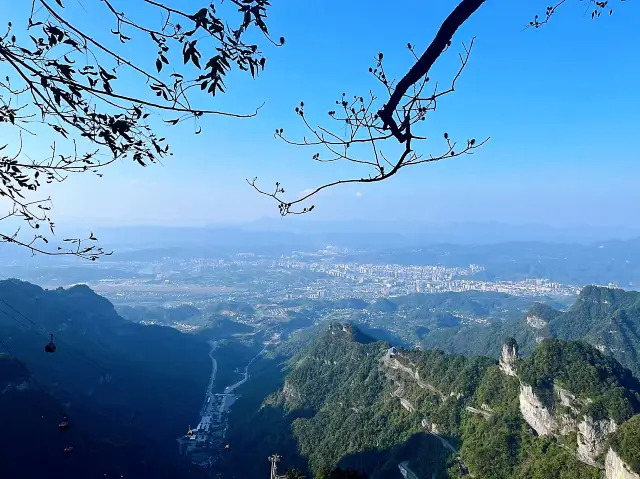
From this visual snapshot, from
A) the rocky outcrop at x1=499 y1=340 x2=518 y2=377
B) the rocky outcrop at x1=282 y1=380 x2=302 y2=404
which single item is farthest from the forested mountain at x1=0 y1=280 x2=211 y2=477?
the rocky outcrop at x1=499 y1=340 x2=518 y2=377

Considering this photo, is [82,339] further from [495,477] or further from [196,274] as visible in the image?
[196,274]

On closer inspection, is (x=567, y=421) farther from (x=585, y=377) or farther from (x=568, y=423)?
(x=585, y=377)

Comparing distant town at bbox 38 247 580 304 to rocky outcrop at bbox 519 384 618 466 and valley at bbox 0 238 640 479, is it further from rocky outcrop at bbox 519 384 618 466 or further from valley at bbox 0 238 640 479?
rocky outcrop at bbox 519 384 618 466

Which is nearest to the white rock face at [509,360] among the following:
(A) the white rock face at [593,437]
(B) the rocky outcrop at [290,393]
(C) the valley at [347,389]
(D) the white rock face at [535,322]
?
(C) the valley at [347,389]

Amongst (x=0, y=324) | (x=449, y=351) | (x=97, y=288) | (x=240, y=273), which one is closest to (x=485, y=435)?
(x=0, y=324)

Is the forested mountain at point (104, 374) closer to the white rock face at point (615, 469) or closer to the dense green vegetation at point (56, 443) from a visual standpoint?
the dense green vegetation at point (56, 443)

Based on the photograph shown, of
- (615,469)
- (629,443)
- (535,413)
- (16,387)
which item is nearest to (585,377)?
(535,413)
